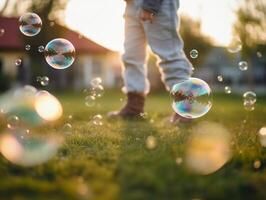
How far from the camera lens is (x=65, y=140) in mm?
3586

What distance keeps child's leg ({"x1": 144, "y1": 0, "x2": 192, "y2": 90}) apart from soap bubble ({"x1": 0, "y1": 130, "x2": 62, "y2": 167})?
169 centimetres

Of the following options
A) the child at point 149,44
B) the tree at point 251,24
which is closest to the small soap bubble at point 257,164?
the child at point 149,44

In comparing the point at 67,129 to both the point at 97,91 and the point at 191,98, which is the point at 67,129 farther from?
the point at 97,91

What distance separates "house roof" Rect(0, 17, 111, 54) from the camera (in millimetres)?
24566

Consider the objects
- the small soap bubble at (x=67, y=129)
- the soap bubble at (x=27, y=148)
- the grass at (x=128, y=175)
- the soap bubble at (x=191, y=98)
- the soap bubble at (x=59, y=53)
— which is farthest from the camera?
the soap bubble at (x=59, y=53)

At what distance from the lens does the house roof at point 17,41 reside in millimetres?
24566

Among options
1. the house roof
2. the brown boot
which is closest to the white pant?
the brown boot

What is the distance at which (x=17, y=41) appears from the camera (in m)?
25.0

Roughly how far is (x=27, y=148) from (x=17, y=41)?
74.9 feet

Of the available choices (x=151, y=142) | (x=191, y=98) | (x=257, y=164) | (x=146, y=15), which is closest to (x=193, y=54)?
(x=146, y=15)

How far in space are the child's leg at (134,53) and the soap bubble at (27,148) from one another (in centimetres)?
193

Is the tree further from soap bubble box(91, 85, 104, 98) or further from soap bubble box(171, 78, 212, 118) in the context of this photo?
soap bubble box(171, 78, 212, 118)

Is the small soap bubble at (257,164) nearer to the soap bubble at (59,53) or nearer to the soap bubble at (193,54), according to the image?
the soap bubble at (193,54)

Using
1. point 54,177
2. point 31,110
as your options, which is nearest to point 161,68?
point 31,110
